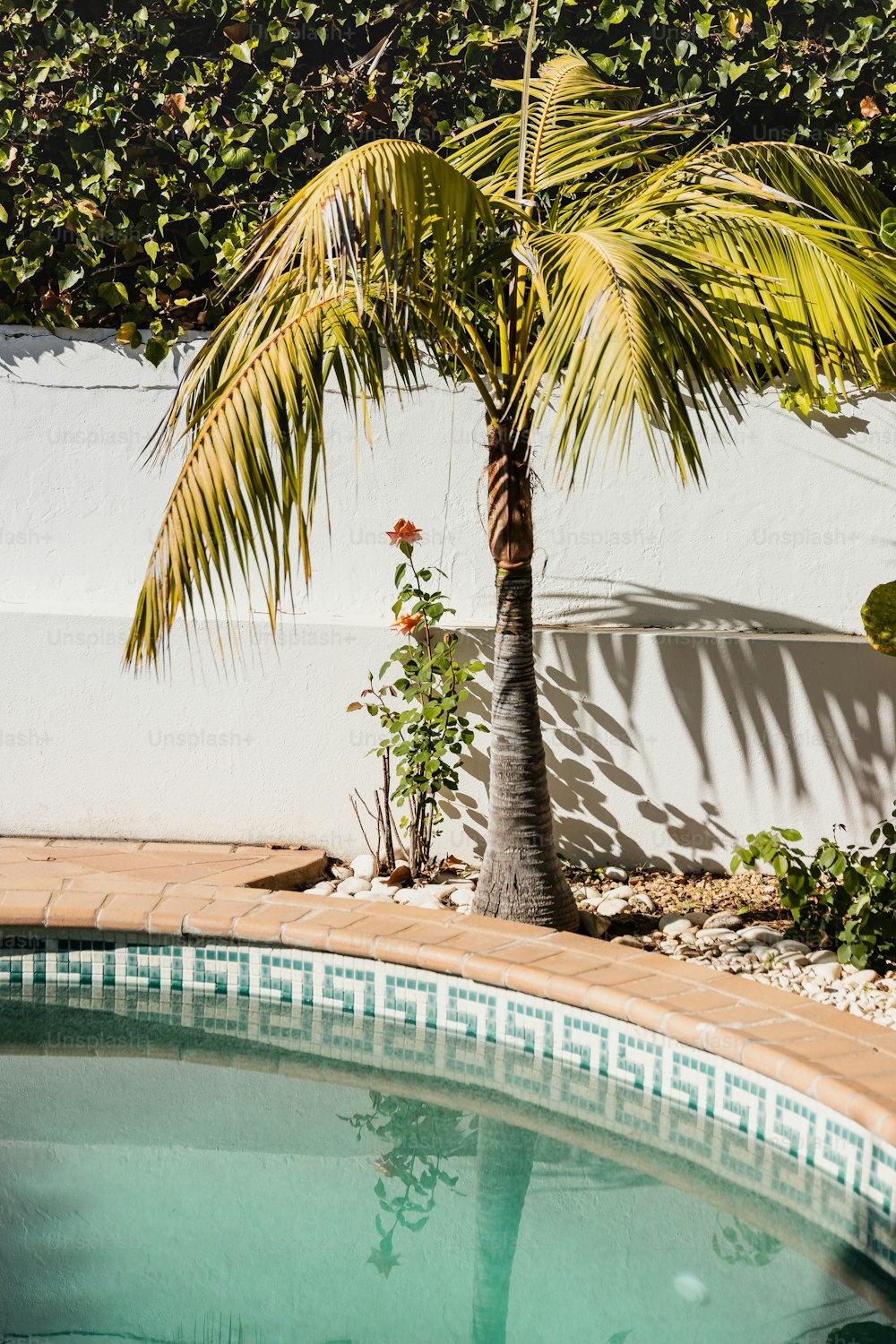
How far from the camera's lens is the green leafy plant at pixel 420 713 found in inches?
215

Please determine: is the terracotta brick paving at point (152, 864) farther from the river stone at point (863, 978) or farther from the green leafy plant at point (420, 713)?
the river stone at point (863, 978)

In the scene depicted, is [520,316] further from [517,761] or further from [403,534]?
[517,761]

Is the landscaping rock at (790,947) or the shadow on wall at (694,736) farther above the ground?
the shadow on wall at (694,736)

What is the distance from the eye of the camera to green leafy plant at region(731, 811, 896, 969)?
181 inches

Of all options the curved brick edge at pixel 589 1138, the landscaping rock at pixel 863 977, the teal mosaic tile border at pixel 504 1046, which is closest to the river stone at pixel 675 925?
the landscaping rock at pixel 863 977

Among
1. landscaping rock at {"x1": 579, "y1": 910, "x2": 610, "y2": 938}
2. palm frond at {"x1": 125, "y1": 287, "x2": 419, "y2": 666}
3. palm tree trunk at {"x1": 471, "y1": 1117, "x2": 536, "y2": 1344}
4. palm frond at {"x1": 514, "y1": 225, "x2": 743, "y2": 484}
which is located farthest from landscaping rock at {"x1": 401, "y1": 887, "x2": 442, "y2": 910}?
palm frond at {"x1": 514, "y1": 225, "x2": 743, "y2": 484}

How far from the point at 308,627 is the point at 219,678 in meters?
0.49

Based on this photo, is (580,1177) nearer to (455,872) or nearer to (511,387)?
(455,872)

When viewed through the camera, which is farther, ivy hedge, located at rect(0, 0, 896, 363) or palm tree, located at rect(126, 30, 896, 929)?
ivy hedge, located at rect(0, 0, 896, 363)

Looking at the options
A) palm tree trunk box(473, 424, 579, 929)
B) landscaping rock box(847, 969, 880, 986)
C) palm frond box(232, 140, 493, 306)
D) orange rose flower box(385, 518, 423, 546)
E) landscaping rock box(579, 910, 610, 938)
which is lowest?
landscaping rock box(847, 969, 880, 986)

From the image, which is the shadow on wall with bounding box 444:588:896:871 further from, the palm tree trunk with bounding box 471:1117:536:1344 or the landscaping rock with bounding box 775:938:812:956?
the palm tree trunk with bounding box 471:1117:536:1344

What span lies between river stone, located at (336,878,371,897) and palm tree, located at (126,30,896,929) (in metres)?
0.72

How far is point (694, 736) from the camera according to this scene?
220 inches

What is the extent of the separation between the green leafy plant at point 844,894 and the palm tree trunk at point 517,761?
73 centimetres
